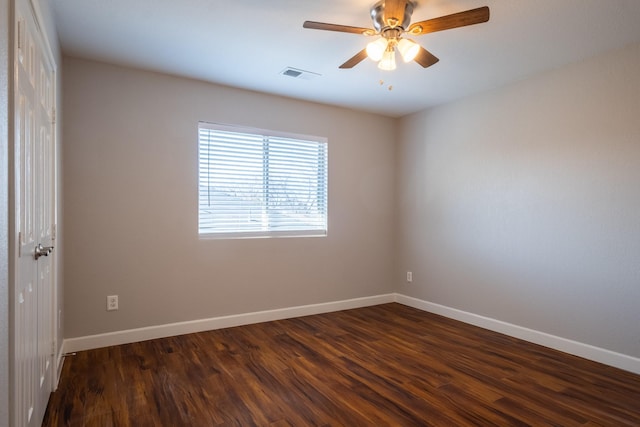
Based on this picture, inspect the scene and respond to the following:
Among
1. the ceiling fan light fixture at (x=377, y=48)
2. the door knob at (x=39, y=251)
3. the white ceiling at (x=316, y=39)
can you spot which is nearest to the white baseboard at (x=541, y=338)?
the white ceiling at (x=316, y=39)

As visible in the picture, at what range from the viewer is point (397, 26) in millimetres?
2145

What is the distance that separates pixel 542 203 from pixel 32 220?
3717 mm

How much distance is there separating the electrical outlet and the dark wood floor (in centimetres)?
34

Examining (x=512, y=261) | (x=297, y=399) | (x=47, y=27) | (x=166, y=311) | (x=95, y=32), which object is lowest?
(x=297, y=399)

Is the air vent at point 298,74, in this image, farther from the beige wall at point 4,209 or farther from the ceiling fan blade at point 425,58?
the beige wall at point 4,209

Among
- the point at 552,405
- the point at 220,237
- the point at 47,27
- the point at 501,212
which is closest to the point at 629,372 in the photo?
the point at 552,405

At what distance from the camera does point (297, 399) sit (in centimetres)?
231

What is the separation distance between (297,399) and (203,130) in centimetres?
259

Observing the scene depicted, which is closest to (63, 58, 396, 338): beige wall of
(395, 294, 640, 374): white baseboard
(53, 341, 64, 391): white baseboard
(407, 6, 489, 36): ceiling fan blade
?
(53, 341, 64, 391): white baseboard

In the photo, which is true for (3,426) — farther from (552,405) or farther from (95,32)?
(552,405)

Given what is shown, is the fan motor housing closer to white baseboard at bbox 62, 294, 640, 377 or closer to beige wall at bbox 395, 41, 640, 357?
beige wall at bbox 395, 41, 640, 357

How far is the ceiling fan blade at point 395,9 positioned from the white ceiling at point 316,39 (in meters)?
0.19

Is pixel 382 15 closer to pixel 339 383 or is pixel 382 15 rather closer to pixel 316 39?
pixel 316 39

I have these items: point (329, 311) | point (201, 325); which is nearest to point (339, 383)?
point (201, 325)
